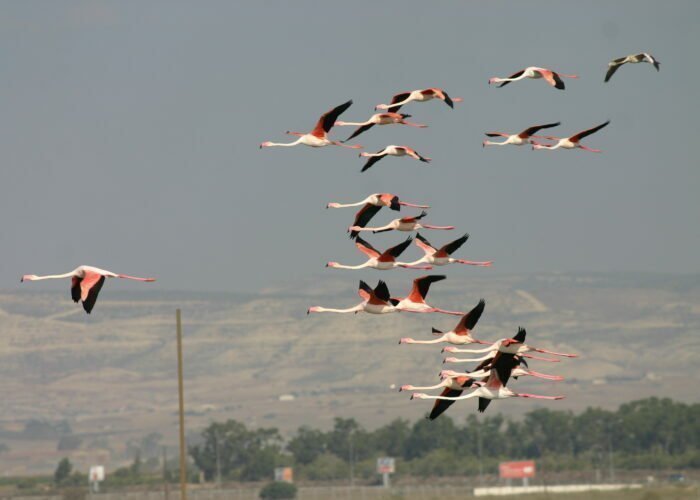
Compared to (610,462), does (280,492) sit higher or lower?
lower

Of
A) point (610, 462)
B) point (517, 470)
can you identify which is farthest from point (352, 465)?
point (517, 470)

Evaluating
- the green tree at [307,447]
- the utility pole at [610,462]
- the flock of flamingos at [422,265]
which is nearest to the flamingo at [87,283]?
the flock of flamingos at [422,265]

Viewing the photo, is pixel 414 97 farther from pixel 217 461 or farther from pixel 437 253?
pixel 217 461

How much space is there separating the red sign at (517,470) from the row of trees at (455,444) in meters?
16.1

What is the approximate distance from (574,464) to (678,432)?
80.0 ft

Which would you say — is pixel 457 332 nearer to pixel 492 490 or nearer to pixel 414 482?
pixel 492 490

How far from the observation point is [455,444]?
614 feet

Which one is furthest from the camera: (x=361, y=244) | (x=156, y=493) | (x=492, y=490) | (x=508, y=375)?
(x=156, y=493)

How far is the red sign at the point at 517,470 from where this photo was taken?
150m

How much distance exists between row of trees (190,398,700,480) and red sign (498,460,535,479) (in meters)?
16.1

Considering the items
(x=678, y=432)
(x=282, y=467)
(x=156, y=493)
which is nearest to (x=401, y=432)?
(x=282, y=467)

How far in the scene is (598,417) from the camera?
194m

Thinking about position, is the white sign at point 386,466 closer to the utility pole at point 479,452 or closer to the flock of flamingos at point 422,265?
the utility pole at point 479,452

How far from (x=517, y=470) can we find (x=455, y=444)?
3433 cm
